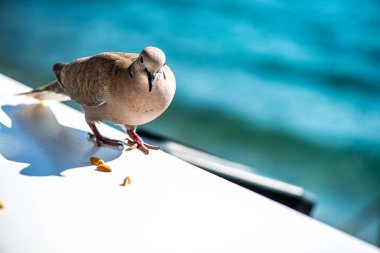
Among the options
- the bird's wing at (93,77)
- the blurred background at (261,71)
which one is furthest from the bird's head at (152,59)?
the blurred background at (261,71)

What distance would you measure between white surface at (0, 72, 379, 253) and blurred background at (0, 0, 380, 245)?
2413mm

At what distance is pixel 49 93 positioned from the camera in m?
1.55

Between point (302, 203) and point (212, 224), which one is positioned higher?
point (302, 203)

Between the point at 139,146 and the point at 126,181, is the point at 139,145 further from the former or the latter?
the point at 126,181

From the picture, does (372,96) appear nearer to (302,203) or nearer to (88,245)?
(302,203)

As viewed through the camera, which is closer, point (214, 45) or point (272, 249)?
point (272, 249)

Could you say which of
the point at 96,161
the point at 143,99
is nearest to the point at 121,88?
the point at 143,99

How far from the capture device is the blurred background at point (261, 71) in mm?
4574

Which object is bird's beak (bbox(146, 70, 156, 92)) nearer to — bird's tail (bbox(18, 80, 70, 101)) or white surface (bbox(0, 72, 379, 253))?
white surface (bbox(0, 72, 379, 253))

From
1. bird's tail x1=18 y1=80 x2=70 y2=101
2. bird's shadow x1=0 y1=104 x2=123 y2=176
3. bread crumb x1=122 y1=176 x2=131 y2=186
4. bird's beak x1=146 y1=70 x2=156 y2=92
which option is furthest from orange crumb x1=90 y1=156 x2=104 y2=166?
bird's tail x1=18 y1=80 x2=70 y2=101

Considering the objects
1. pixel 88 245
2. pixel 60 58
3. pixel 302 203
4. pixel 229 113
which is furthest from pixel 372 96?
pixel 88 245

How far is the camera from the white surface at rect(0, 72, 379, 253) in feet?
2.76

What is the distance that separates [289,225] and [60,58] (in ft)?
16.3

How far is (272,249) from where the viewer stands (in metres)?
0.91
